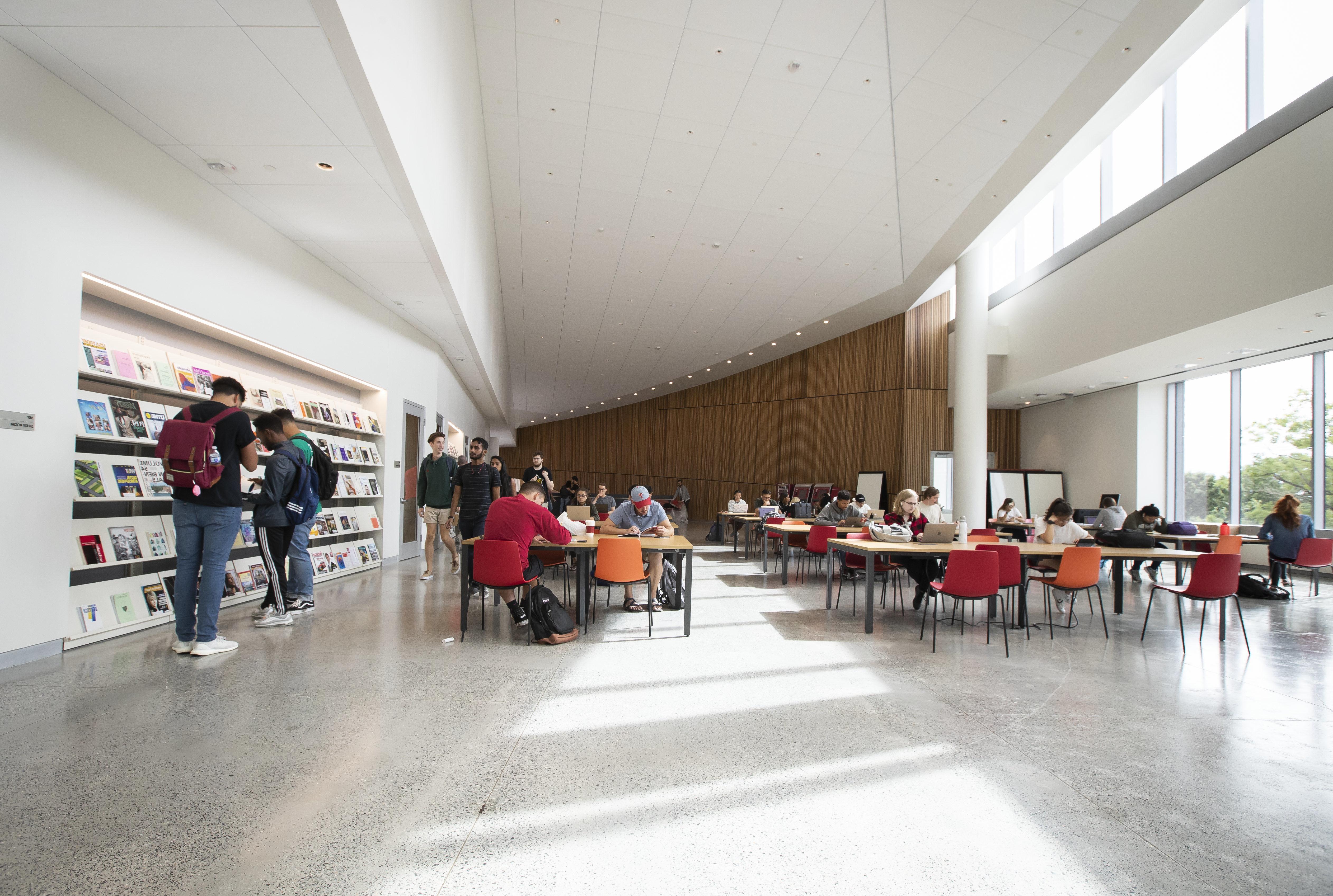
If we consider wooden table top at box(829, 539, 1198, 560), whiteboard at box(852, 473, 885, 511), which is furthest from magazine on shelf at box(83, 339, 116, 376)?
whiteboard at box(852, 473, 885, 511)

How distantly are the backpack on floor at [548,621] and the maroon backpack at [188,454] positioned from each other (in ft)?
6.85

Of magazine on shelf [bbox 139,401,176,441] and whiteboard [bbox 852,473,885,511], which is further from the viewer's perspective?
whiteboard [bbox 852,473,885,511]

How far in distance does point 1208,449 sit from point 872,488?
6263 mm

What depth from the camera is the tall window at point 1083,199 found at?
36.4 feet

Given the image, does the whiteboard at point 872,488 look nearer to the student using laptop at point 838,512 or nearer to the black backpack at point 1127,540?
the student using laptop at point 838,512

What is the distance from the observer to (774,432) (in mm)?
18656

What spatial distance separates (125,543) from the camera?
13.4 ft

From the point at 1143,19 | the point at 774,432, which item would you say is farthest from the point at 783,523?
the point at 774,432

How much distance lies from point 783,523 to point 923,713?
5.00 m

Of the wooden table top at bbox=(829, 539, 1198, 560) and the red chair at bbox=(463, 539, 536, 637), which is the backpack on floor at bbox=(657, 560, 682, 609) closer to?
the wooden table top at bbox=(829, 539, 1198, 560)

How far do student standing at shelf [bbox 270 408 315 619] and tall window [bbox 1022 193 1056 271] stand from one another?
1317cm

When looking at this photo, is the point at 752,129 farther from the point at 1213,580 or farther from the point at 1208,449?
the point at 1208,449

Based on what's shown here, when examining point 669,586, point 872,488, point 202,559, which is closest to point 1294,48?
point 669,586

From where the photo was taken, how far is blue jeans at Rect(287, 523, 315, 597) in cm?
506
